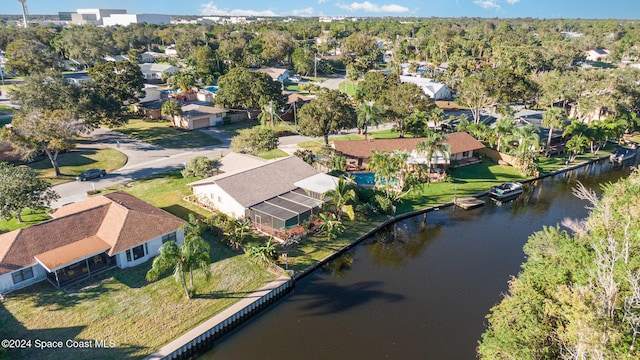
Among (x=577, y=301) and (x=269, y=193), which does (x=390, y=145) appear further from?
(x=577, y=301)

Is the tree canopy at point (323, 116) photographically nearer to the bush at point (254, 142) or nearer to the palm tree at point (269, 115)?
the bush at point (254, 142)

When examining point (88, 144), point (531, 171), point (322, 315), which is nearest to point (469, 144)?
point (531, 171)

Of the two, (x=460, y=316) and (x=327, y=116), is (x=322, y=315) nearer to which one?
(x=460, y=316)

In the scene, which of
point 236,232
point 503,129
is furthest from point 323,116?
point 236,232

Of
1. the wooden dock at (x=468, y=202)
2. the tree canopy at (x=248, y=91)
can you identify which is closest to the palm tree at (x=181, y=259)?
the wooden dock at (x=468, y=202)

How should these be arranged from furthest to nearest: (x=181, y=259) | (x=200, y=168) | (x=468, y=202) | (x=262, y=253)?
(x=200, y=168) → (x=468, y=202) → (x=262, y=253) → (x=181, y=259)

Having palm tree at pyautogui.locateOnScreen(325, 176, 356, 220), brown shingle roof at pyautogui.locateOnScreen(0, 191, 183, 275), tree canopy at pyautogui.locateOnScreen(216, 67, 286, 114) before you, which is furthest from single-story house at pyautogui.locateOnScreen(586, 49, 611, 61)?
brown shingle roof at pyautogui.locateOnScreen(0, 191, 183, 275)
